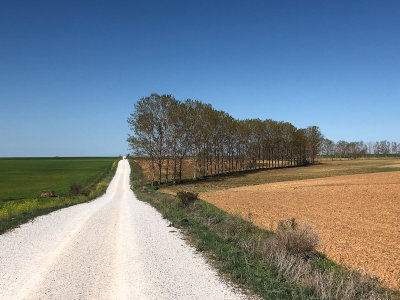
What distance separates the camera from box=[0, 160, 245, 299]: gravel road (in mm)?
7621

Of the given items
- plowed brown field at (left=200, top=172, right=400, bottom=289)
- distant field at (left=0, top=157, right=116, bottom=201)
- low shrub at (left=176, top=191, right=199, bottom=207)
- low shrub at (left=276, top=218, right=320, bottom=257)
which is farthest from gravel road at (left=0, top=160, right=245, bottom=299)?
distant field at (left=0, top=157, right=116, bottom=201)

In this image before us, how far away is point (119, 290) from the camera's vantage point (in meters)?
7.70

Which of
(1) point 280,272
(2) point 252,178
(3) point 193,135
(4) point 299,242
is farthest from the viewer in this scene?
(2) point 252,178

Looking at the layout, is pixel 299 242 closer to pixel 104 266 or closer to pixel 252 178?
pixel 104 266

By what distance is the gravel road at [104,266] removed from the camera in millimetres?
7621

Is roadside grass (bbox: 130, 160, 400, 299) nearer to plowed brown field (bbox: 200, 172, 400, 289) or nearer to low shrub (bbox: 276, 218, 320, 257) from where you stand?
low shrub (bbox: 276, 218, 320, 257)

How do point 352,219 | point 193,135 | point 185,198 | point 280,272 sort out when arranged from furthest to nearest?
1. point 193,135
2. point 185,198
3. point 352,219
4. point 280,272

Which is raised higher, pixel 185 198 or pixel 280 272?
pixel 280 272

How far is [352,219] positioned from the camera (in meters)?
20.7

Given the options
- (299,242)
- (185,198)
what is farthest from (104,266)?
(185,198)

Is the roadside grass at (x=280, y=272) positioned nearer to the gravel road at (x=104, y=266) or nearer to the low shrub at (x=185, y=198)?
the gravel road at (x=104, y=266)

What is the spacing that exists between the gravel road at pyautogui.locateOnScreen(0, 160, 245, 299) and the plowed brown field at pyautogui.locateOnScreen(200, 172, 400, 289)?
731 cm

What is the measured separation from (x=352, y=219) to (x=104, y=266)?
738 inches

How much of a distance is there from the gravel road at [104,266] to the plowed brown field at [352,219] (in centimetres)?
731
